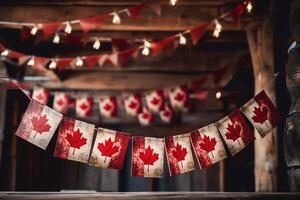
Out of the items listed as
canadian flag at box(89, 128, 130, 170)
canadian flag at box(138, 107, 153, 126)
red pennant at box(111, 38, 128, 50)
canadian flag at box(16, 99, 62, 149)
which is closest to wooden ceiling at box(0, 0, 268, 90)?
red pennant at box(111, 38, 128, 50)

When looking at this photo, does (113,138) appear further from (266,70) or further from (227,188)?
(227,188)

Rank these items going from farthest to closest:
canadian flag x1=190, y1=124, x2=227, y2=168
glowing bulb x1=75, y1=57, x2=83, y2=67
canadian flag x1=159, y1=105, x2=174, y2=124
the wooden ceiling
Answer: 1. canadian flag x1=159, y1=105, x2=174, y2=124
2. glowing bulb x1=75, y1=57, x2=83, y2=67
3. the wooden ceiling
4. canadian flag x1=190, y1=124, x2=227, y2=168

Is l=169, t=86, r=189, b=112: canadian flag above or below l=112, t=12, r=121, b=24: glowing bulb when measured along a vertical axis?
below

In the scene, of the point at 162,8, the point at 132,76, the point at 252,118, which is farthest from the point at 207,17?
the point at 132,76

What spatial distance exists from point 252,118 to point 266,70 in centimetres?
163

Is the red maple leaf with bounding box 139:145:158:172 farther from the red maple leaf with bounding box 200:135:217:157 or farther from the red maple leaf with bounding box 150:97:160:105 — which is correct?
the red maple leaf with bounding box 150:97:160:105

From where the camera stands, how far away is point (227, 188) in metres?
12.3

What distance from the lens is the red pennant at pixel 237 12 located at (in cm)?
704

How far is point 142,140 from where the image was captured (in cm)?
603

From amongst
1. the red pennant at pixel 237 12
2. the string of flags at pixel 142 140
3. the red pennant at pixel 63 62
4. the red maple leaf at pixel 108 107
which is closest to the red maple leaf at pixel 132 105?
the red maple leaf at pixel 108 107

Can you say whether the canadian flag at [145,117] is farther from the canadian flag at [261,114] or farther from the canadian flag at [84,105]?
the canadian flag at [261,114]

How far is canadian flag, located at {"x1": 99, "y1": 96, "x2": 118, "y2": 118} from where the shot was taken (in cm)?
1194

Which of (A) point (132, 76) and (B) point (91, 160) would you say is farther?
(A) point (132, 76)

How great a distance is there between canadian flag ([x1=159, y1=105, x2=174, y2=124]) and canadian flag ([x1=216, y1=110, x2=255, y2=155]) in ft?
19.8
